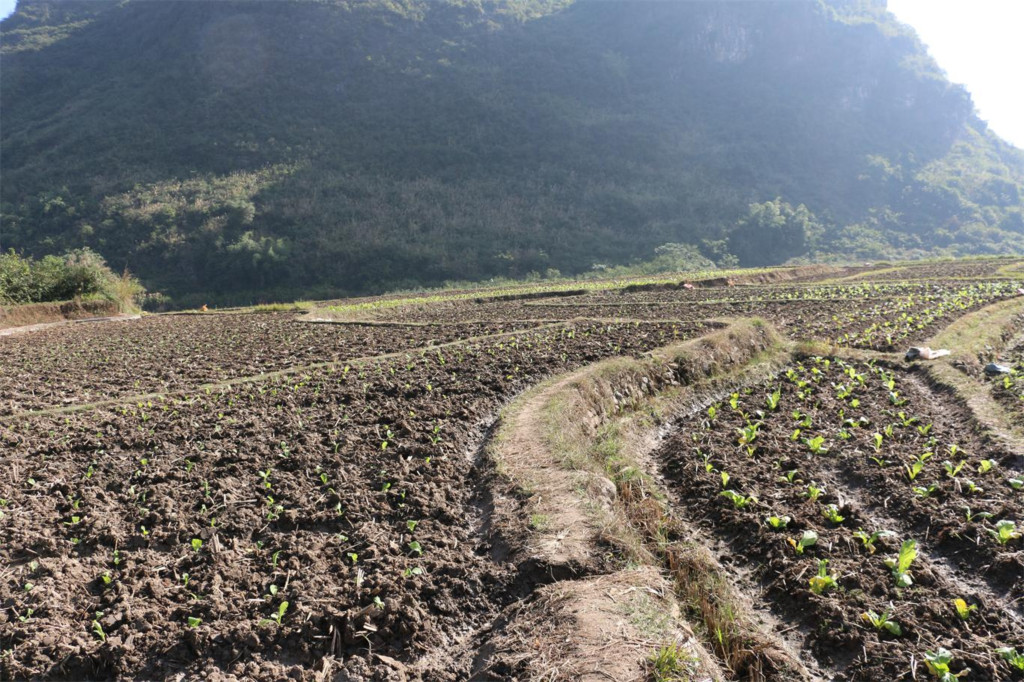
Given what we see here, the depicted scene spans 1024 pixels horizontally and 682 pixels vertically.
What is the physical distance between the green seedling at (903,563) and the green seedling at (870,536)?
233 mm

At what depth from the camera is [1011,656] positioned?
3.80 m

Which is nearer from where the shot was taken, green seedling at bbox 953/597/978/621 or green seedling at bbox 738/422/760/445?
green seedling at bbox 953/597/978/621

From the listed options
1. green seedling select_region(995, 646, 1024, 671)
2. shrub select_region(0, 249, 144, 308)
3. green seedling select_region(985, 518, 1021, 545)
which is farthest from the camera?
shrub select_region(0, 249, 144, 308)

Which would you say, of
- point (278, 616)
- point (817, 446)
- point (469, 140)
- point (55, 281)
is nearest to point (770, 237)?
point (469, 140)

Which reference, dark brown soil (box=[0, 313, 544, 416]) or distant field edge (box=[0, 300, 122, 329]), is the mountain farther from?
dark brown soil (box=[0, 313, 544, 416])

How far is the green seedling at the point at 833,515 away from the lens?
5.63m

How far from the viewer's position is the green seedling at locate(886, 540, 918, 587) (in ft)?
15.0

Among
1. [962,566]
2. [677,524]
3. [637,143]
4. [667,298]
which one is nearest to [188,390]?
[677,524]

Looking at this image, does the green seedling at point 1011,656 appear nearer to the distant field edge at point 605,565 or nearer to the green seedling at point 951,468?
the distant field edge at point 605,565

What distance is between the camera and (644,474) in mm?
7258

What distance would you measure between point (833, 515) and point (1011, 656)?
1879 mm

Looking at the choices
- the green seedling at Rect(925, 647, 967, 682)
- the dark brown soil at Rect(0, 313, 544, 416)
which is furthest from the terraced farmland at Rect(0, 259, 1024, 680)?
the dark brown soil at Rect(0, 313, 544, 416)

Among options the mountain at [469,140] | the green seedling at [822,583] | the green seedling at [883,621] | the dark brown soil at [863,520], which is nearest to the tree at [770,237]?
the mountain at [469,140]

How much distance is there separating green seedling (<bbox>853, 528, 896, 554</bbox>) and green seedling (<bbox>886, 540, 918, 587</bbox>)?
9.2 inches
